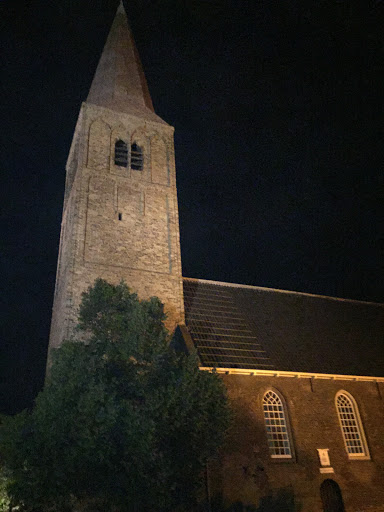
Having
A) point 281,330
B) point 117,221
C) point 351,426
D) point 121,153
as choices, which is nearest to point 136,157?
point 121,153

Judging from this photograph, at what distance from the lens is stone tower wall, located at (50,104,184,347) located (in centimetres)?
1756

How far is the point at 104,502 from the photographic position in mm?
9953

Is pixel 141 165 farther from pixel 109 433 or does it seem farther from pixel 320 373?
pixel 109 433

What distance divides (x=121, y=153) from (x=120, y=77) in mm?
6698

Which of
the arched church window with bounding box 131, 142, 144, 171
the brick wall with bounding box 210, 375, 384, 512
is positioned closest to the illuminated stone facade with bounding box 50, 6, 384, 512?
the brick wall with bounding box 210, 375, 384, 512

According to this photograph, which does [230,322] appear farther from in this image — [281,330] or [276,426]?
[276,426]

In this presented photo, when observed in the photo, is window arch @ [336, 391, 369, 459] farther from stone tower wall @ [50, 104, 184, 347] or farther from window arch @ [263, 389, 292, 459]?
stone tower wall @ [50, 104, 184, 347]

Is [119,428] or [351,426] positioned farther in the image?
[351,426]

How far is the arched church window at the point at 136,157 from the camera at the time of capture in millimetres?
21517

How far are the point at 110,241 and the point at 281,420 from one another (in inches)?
414

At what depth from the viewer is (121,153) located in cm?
2159

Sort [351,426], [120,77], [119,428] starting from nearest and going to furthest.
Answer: [119,428], [351,426], [120,77]

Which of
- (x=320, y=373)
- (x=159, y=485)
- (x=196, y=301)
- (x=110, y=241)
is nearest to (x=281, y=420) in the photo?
(x=320, y=373)

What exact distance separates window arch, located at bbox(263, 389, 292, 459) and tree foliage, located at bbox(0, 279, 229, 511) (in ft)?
17.0
